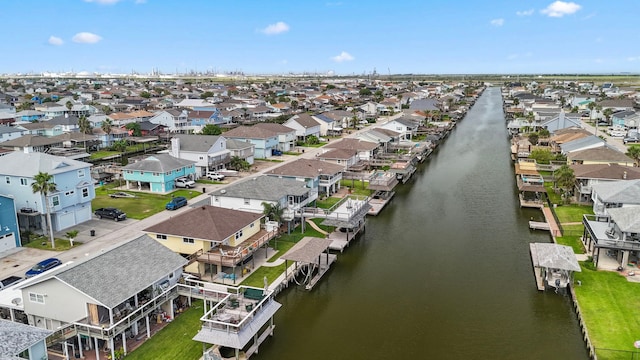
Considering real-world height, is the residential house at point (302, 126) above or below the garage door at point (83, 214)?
above

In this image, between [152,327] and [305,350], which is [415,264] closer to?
[305,350]

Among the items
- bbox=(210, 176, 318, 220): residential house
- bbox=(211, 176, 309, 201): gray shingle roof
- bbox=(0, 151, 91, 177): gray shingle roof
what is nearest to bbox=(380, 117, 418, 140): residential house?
bbox=(211, 176, 309, 201): gray shingle roof

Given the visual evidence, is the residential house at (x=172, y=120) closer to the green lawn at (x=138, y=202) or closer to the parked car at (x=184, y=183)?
the parked car at (x=184, y=183)

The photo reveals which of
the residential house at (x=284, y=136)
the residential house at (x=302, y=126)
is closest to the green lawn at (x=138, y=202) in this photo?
the residential house at (x=284, y=136)

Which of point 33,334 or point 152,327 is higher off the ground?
point 33,334

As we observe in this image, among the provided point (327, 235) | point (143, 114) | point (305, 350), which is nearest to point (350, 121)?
point (143, 114)
